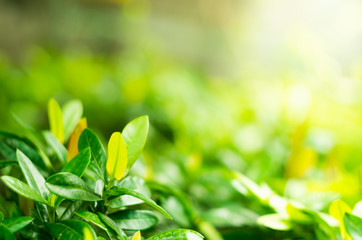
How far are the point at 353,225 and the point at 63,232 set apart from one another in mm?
442

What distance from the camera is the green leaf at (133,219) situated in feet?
1.75

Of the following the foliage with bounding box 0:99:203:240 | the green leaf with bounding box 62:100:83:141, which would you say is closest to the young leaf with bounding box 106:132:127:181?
the foliage with bounding box 0:99:203:240

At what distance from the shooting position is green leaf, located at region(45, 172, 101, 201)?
0.44 meters

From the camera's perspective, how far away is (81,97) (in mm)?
1548

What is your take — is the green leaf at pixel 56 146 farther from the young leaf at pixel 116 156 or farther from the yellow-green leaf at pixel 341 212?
the yellow-green leaf at pixel 341 212

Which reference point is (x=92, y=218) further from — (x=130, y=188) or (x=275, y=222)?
(x=275, y=222)

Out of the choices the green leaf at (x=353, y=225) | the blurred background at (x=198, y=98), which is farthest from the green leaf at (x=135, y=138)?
the green leaf at (x=353, y=225)

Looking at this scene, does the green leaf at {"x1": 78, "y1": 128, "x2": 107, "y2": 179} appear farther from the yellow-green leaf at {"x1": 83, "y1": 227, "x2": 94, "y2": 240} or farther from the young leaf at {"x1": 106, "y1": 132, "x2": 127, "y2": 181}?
the yellow-green leaf at {"x1": 83, "y1": 227, "x2": 94, "y2": 240}

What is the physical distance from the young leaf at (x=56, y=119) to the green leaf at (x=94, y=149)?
144 millimetres

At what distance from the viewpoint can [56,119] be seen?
2.10 feet

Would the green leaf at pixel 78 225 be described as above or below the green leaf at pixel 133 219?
below

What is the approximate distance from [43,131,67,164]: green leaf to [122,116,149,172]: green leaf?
139mm

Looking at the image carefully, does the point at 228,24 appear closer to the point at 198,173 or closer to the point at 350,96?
the point at 350,96

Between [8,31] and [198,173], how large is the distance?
9.01ft
